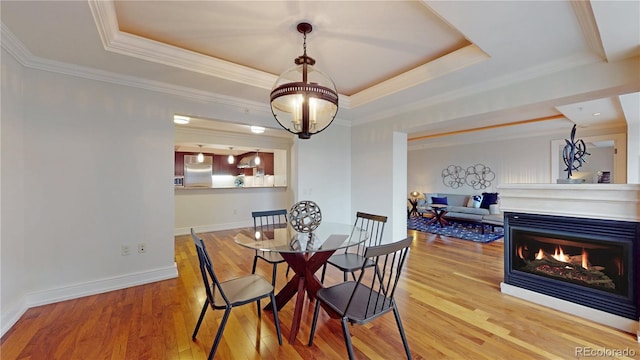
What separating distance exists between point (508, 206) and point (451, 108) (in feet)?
4.55

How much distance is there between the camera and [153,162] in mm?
3057

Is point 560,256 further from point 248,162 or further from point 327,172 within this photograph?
point 248,162

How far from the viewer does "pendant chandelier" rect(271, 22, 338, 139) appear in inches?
74.6

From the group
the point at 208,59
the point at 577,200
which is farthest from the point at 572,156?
the point at 208,59

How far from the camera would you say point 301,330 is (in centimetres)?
206

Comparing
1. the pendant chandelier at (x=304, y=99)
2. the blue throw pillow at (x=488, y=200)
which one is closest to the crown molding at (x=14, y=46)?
the pendant chandelier at (x=304, y=99)

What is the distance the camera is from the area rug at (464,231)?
533 cm

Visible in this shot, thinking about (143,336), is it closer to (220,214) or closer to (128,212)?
(128,212)

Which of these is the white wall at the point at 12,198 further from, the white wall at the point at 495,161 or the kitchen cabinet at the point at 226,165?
the white wall at the point at 495,161

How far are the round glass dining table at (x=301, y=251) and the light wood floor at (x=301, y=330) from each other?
239 mm

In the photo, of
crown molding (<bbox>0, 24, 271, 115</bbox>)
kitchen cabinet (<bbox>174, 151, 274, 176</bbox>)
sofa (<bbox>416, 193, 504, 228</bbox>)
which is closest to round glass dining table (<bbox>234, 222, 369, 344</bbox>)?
crown molding (<bbox>0, 24, 271, 115</bbox>)

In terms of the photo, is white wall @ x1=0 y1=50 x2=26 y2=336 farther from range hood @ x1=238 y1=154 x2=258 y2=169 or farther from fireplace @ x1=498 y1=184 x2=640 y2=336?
range hood @ x1=238 y1=154 x2=258 y2=169

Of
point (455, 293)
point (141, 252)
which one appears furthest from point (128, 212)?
point (455, 293)

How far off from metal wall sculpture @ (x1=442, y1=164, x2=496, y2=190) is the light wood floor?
5.61 meters
